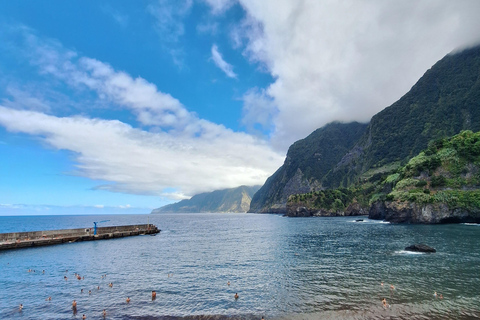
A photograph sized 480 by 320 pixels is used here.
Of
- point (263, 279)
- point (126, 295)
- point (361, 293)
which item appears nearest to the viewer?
point (361, 293)

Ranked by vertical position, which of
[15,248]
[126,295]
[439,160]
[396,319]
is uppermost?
[439,160]

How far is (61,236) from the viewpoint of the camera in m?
77.8

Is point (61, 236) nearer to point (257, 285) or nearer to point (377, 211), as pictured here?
point (257, 285)

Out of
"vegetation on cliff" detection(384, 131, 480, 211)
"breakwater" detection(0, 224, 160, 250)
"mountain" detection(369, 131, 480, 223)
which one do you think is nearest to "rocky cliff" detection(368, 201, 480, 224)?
"mountain" detection(369, 131, 480, 223)

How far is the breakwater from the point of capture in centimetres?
6462

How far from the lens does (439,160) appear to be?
109m

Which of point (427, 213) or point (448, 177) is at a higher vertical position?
point (448, 177)

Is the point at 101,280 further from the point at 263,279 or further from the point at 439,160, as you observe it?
the point at 439,160

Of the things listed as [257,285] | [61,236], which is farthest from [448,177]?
[61,236]

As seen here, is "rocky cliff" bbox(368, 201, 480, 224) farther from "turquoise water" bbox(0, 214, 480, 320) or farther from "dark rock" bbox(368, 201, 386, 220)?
"turquoise water" bbox(0, 214, 480, 320)

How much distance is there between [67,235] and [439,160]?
149 m

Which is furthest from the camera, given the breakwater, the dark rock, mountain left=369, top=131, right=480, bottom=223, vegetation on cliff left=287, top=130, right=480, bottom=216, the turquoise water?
the dark rock

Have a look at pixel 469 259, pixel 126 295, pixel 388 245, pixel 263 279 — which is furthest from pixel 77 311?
pixel 388 245

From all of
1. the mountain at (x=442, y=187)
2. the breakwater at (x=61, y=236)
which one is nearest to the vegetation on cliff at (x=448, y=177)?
the mountain at (x=442, y=187)
